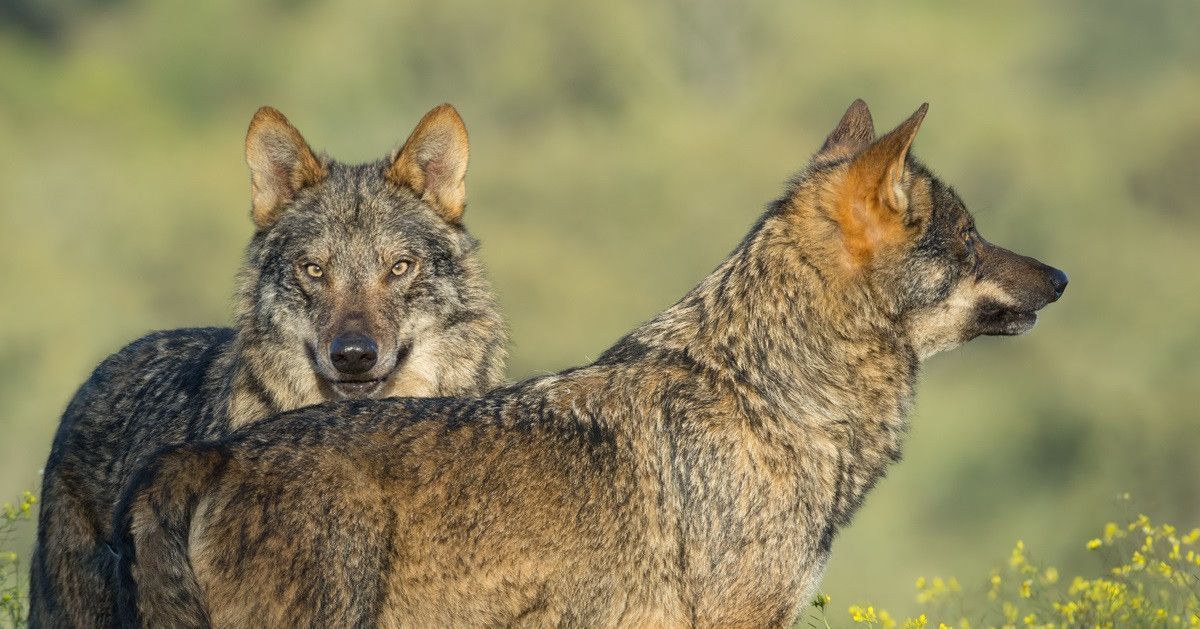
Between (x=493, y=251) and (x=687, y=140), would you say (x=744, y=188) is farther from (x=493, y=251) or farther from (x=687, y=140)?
(x=493, y=251)

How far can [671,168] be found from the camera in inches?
1702

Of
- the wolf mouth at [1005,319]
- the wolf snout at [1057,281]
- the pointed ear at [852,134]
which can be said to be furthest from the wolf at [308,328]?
the wolf snout at [1057,281]

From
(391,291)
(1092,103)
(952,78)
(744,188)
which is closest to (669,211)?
(744,188)

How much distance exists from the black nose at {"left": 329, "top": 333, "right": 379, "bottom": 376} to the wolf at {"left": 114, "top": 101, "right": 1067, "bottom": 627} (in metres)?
1.08

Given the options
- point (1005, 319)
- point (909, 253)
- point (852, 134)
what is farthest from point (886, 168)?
point (852, 134)

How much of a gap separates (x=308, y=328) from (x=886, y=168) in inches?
112

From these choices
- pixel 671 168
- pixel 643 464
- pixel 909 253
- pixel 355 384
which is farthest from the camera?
pixel 671 168

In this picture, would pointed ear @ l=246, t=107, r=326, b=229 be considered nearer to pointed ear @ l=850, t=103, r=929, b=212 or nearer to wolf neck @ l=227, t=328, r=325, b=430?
wolf neck @ l=227, t=328, r=325, b=430

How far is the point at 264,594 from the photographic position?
5199mm

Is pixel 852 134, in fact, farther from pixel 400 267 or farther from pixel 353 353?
pixel 353 353

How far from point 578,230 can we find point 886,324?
34.7m

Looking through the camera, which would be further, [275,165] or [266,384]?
[275,165]

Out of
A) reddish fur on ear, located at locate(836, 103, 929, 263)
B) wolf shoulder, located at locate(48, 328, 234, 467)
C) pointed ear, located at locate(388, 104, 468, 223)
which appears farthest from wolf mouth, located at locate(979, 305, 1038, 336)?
wolf shoulder, located at locate(48, 328, 234, 467)

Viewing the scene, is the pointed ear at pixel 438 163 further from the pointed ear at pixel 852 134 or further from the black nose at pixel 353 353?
the pointed ear at pixel 852 134
